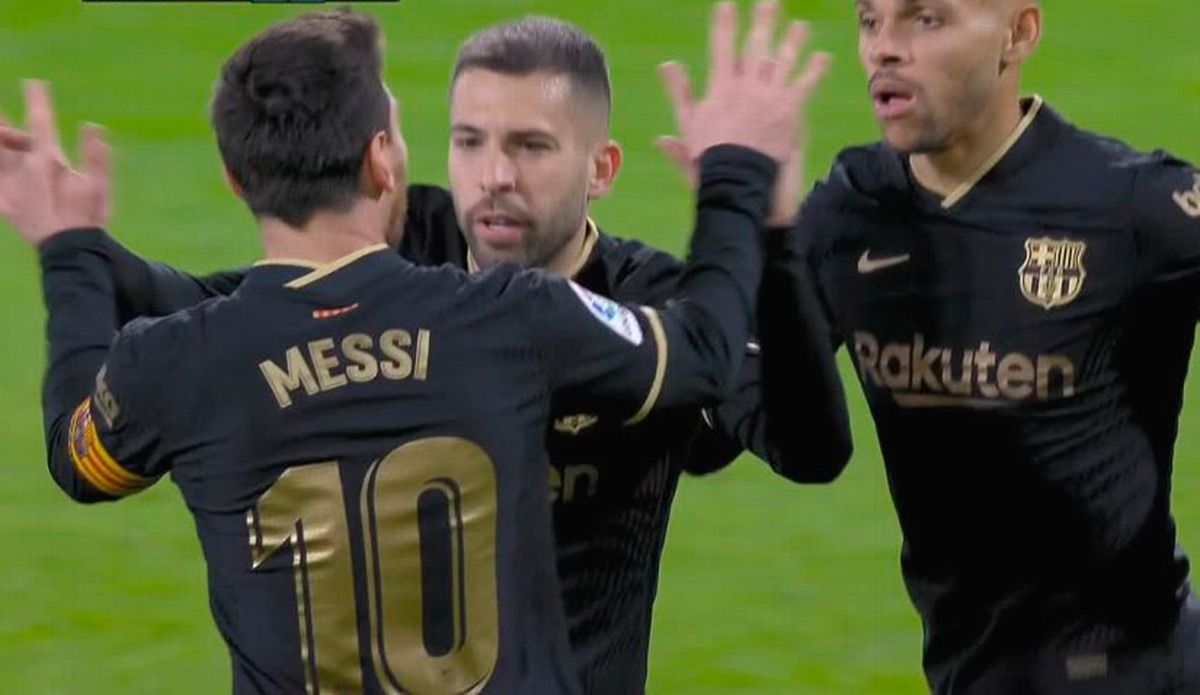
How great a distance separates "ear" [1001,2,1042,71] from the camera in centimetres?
495

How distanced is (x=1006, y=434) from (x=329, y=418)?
156 centimetres

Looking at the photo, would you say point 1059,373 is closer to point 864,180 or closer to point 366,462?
point 864,180

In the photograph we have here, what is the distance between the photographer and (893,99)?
15.9 feet

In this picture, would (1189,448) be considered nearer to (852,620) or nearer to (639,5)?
(852,620)

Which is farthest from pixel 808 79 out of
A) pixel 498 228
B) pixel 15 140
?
pixel 15 140

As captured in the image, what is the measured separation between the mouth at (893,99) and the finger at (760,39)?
700 millimetres

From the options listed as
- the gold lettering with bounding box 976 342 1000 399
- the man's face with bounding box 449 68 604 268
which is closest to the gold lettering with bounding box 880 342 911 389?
the gold lettering with bounding box 976 342 1000 399

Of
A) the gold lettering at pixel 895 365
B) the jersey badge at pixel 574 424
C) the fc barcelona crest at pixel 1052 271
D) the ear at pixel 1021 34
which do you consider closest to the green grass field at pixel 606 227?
the gold lettering at pixel 895 365

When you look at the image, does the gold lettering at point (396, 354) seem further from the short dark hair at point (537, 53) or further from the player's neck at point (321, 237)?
the short dark hair at point (537, 53)

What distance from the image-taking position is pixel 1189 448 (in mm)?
9031

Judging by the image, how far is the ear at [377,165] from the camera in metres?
3.86

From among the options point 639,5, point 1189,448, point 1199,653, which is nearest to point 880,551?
point 1189,448

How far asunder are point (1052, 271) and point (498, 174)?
3.66 ft

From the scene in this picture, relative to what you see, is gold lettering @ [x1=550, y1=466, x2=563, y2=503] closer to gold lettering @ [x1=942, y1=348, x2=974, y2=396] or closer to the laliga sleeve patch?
the laliga sleeve patch
